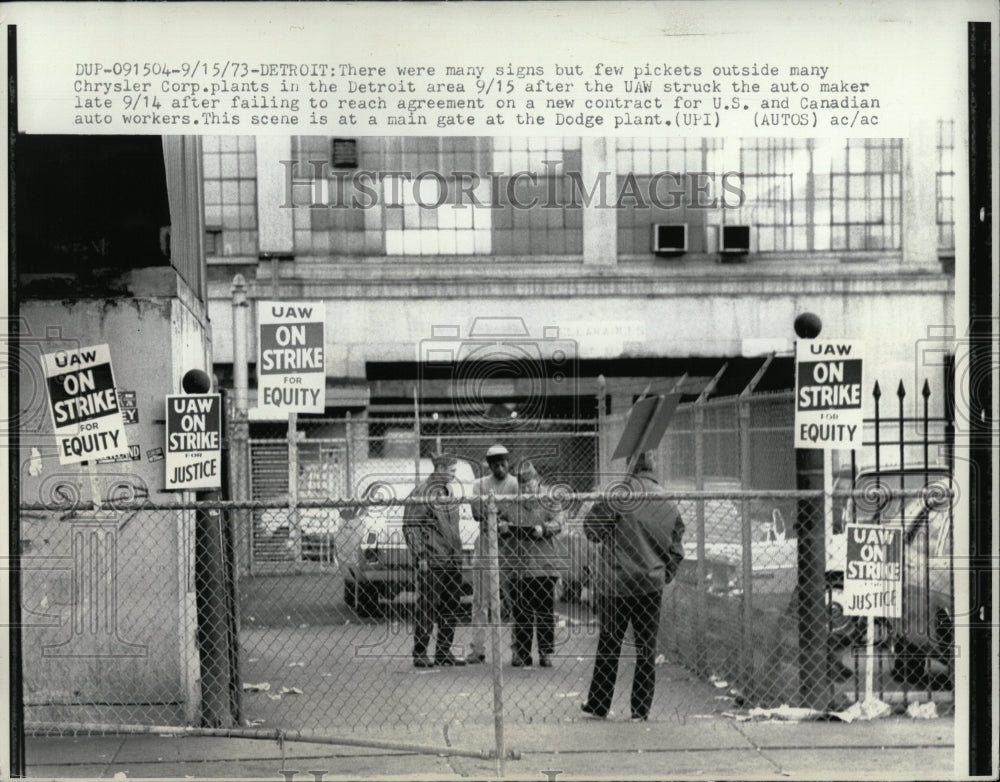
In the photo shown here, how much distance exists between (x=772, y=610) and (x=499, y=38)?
14.1ft

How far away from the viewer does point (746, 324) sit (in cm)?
1669

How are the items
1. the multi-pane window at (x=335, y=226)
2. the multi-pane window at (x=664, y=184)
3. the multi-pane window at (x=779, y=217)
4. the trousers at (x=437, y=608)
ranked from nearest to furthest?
the multi-pane window at (x=664, y=184)
the trousers at (x=437, y=608)
the multi-pane window at (x=335, y=226)
the multi-pane window at (x=779, y=217)

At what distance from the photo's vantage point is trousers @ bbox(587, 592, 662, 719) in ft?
26.1

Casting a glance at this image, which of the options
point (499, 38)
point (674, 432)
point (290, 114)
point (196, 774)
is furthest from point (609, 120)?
point (674, 432)

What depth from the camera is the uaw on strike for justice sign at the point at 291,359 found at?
281 inches

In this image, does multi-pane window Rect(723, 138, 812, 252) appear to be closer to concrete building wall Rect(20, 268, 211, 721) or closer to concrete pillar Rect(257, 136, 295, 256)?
concrete pillar Rect(257, 136, 295, 256)

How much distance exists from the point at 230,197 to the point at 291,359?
8.06 meters

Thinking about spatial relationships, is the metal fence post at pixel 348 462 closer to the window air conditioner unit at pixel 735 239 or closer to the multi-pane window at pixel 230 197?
the multi-pane window at pixel 230 197

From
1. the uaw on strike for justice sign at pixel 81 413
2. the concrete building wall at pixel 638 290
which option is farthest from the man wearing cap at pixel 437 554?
the concrete building wall at pixel 638 290

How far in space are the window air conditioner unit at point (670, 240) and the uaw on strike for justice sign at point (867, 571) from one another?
9112mm

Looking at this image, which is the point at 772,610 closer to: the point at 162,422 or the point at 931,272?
the point at 162,422

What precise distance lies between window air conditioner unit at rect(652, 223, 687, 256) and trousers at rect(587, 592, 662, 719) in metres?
8.97

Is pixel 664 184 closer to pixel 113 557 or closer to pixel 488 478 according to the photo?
pixel 488 478

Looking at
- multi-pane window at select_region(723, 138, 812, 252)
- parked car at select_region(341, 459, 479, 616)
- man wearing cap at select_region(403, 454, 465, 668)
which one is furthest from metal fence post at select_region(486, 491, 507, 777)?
multi-pane window at select_region(723, 138, 812, 252)
